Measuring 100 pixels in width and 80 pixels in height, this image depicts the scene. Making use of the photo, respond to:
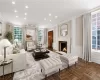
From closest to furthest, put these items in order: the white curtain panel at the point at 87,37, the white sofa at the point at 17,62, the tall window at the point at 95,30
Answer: the white sofa at the point at 17,62 → the tall window at the point at 95,30 → the white curtain panel at the point at 87,37

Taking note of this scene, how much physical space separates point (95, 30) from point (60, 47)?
3581 mm

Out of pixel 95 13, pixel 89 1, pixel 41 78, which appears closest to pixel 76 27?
pixel 95 13

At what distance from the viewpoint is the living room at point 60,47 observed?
255 centimetres

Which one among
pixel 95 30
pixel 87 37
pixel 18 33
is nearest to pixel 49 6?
pixel 87 37

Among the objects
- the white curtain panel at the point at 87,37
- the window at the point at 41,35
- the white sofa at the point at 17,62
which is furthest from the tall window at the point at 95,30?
the window at the point at 41,35

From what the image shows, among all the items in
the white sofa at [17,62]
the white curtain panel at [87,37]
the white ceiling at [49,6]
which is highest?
the white ceiling at [49,6]

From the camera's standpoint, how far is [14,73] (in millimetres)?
2705

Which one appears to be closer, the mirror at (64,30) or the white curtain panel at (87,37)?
the white curtain panel at (87,37)

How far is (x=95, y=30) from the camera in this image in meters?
4.08

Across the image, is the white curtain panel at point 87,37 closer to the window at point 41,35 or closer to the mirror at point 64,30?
the mirror at point 64,30

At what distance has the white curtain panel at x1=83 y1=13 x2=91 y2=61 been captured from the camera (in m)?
4.07

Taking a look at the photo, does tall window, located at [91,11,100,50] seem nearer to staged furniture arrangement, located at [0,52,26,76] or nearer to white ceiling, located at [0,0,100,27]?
white ceiling, located at [0,0,100,27]

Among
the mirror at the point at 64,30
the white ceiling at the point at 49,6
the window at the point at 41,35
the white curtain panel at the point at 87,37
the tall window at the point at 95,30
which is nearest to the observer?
the white ceiling at the point at 49,6

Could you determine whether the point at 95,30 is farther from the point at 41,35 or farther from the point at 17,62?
the point at 41,35
